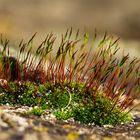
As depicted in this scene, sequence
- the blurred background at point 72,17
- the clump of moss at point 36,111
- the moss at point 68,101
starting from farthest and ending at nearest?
1. the blurred background at point 72,17
2. the moss at point 68,101
3. the clump of moss at point 36,111

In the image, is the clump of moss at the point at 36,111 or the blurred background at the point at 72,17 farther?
the blurred background at the point at 72,17

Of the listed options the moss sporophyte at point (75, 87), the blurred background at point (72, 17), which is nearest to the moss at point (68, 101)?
the moss sporophyte at point (75, 87)

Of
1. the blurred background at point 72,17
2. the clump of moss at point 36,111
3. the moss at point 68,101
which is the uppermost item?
the blurred background at point 72,17

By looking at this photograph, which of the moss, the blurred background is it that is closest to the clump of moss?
the moss

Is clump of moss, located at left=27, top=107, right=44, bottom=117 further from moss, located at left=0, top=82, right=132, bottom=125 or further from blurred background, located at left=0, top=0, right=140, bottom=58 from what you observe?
blurred background, located at left=0, top=0, right=140, bottom=58

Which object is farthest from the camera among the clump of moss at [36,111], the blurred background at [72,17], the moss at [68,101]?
the blurred background at [72,17]

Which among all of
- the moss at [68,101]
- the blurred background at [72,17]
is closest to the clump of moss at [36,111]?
the moss at [68,101]

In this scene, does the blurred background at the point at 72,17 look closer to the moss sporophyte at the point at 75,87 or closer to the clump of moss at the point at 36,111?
the moss sporophyte at the point at 75,87

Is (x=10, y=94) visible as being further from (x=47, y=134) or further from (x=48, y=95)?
(x=47, y=134)

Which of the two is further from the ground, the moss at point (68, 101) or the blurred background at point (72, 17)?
the blurred background at point (72, 17)
